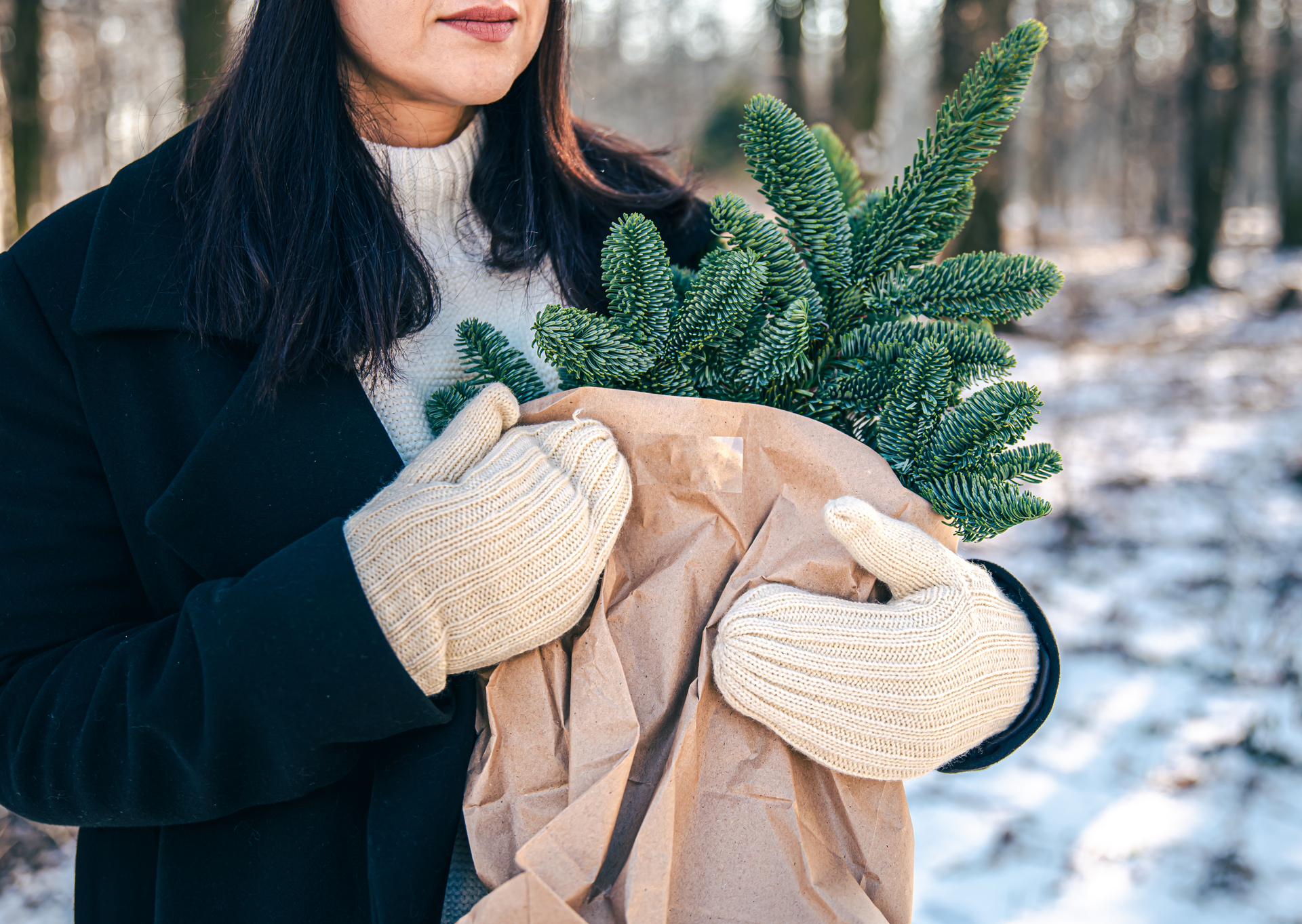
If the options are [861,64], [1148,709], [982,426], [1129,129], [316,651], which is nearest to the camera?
[316,651]

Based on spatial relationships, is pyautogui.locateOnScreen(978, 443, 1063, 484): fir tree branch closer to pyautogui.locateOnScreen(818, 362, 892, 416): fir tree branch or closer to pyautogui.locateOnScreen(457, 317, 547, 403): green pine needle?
pyautogui.locateOnScreen(818, 362, 892, 416): fir tree branch

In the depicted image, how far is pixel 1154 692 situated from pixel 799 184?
10.8 ft

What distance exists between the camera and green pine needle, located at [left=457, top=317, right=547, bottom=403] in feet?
3.74

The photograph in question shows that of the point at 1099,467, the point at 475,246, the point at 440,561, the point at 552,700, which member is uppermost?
the point at 475,246

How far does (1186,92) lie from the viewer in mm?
12984

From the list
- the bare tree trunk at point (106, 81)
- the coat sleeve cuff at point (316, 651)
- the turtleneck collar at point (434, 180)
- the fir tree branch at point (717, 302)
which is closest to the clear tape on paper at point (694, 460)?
the fir tree branch at point (717, 302)

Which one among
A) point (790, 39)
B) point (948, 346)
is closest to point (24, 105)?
point (790, 39)

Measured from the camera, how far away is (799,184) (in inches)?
44.8

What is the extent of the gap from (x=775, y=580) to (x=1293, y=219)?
17.9 metres

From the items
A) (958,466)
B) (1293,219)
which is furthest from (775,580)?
(1293,219)

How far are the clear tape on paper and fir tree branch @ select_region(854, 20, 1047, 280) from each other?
12.5 inches

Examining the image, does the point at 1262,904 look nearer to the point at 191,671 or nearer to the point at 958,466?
the point at 958,466

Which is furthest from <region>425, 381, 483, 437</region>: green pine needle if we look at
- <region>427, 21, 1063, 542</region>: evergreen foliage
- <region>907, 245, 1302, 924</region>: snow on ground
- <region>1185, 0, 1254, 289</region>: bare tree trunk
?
<region>1185, 0, 1254, 289</region>: bare tree trunk

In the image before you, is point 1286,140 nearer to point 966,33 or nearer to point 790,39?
point 966,33
